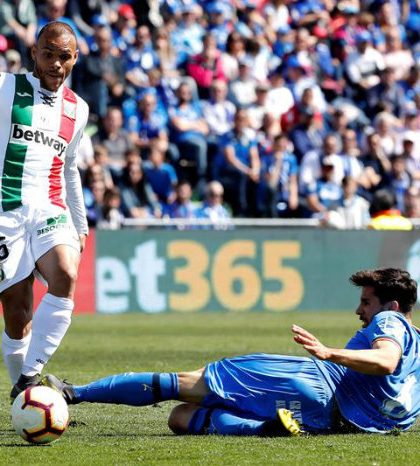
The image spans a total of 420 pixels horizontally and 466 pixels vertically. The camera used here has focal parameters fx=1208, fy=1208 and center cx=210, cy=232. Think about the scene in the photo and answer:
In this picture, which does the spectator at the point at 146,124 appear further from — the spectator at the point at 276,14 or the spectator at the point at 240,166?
the spectator at the point at 276,14

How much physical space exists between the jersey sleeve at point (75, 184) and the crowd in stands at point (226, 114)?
9549 millimetres

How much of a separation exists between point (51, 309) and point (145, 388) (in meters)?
0.93

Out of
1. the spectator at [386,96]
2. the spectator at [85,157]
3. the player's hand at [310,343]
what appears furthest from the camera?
the spectator at [386,96]

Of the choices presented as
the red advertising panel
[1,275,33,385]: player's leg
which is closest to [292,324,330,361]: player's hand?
[1,275,33,385]: player's leg

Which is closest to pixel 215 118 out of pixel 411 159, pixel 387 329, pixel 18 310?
pixel 411 159

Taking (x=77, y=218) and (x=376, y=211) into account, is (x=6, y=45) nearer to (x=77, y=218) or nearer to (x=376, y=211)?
(x=376, y=211)

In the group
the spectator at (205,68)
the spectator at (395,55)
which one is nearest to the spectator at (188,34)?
the spectator at (205,68)

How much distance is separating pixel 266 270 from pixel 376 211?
1.90 meters

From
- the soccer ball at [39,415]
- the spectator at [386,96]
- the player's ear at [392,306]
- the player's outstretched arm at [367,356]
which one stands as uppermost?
the spectator at [386,96]

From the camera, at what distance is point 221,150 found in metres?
19.7

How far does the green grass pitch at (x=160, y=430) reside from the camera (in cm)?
618

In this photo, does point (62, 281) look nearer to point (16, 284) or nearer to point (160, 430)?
point (16, 284)

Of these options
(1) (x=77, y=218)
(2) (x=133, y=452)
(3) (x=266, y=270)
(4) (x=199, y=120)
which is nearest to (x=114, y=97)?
(4) (x=199, y=120)

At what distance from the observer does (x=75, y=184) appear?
27.1 ft
